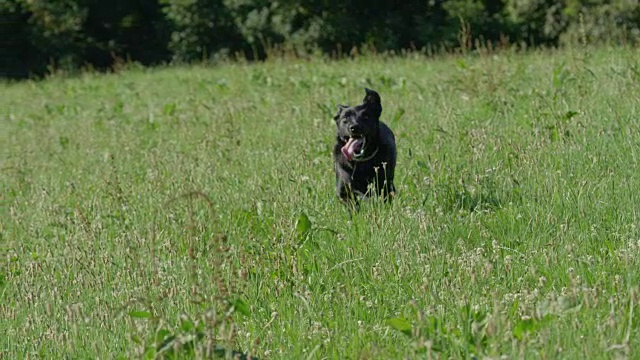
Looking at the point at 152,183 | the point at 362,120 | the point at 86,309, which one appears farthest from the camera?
the point at 152,183

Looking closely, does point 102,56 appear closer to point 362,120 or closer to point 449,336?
point 362,120

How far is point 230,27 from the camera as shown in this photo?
2766 centimetres

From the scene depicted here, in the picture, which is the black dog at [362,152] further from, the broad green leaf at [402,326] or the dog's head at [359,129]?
the broad green leaf at [402,326]

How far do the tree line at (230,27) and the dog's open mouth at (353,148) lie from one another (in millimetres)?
18573

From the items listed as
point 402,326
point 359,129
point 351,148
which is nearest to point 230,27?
point 351,148

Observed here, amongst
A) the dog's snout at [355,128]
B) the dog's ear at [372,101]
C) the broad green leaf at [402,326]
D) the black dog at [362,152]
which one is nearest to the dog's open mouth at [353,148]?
the black dog at [362,152]

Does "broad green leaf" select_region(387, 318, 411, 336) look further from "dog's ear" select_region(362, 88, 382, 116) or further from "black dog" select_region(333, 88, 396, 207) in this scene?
"dog's ear" select_region(362, 88, 382, 116)

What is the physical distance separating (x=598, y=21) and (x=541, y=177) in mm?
17545

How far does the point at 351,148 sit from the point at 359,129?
190 mm

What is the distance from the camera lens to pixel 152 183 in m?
6.86

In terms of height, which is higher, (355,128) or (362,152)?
(355,128)

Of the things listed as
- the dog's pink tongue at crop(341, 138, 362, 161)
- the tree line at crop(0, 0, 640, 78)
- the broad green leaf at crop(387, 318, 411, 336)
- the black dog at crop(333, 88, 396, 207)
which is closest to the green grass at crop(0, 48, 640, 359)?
the broad green leaf at crop(387, 318, 411, 336)

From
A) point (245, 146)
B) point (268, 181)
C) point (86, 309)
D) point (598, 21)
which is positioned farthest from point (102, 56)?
point (86, 309)

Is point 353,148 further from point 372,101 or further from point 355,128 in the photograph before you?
point 372,101
